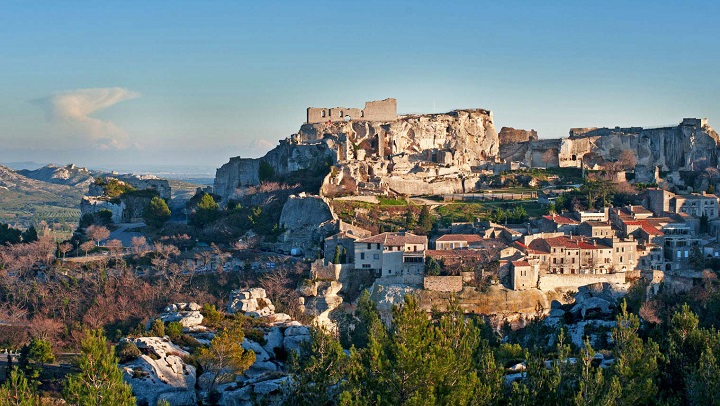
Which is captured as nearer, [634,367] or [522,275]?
[634,367]

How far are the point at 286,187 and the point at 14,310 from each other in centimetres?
1907

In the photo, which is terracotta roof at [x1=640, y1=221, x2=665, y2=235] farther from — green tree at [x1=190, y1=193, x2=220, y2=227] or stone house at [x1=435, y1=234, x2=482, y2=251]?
green tree at [x1=190, y1=193, x2=220, y2=227]

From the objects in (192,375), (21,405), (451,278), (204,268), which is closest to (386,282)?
(451,278)

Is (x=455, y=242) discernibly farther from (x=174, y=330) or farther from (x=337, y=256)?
(x=174, y=330)

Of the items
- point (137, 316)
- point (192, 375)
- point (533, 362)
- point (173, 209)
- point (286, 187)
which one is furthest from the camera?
point (173, 209)

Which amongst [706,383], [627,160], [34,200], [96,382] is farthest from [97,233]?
[34,200]

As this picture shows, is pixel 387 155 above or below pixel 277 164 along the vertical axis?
above

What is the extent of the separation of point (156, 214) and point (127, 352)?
28356 millimetres

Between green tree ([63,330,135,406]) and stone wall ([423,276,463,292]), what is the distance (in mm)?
21544

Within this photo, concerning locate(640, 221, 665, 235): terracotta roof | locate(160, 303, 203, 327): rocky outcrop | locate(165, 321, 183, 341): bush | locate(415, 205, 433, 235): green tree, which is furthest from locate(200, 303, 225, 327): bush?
locate(640, 221, 665, 235): terracotta roof

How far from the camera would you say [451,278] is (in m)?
38.8

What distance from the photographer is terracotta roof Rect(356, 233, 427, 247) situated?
40438mm

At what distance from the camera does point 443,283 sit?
38844 millimetres

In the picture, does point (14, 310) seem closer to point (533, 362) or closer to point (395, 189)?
point (395, 189)
